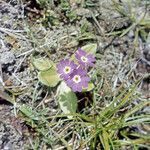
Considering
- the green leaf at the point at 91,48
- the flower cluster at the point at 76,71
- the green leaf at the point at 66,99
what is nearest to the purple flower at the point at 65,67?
the flower cluster at the point at 76,71

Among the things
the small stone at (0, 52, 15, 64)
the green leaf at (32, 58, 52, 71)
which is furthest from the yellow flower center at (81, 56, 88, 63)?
the small stone at (0, 52, 15, 64)

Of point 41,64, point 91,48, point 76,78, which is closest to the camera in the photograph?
point 76,78

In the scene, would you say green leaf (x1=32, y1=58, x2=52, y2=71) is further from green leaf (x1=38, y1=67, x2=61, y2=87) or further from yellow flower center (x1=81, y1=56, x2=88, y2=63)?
yellow flower center (x1=81, y1=56, x2=88, y2=63)

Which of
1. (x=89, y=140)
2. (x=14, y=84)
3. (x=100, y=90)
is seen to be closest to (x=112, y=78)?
(x=100, y=90)

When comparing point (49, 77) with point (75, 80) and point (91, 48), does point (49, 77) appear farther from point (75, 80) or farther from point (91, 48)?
point (91, 48)

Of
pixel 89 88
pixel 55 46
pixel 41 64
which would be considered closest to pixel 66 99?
pixel 89 88

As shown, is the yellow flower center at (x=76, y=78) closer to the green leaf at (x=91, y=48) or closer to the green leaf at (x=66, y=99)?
the green leaf at (x=66, y=99)
